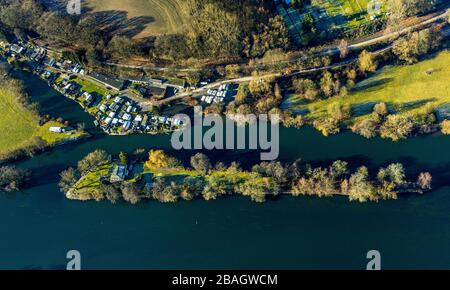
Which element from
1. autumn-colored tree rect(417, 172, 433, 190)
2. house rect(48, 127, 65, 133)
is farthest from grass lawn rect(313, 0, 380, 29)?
house rect(48, 127, 65, 133)

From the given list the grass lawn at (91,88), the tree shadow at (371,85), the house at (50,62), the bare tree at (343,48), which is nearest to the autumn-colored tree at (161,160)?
the grass lawn at (91,88)

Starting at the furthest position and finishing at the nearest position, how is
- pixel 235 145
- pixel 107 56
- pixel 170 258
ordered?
pixel 107 56 → pixel 235 145 → pixel 170 258

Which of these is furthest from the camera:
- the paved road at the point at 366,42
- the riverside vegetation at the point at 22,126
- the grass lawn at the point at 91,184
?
the paved road at the point at 366,42

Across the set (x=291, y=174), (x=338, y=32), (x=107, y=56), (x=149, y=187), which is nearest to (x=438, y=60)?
(x=338, y=32)

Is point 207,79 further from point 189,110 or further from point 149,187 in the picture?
point 149,187

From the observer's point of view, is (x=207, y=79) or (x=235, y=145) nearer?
(x=235, y=145)

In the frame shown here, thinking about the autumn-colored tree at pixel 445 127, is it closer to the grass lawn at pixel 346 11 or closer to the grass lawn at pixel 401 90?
the grass lawn at pixel 401 90
